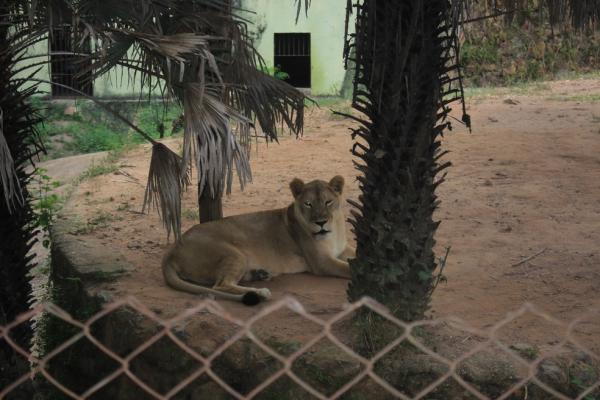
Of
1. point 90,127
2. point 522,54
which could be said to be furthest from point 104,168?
point 522,54

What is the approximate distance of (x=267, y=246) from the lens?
25.4 ft

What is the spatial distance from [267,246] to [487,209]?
2.73 m

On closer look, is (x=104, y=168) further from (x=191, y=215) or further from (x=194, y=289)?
(x=194, y=289)

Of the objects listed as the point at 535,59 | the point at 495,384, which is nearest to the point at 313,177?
the point at 495,384

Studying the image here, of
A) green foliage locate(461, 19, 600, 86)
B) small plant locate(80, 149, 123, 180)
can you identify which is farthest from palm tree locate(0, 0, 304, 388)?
green foliage locate(461, 19, 600, 86)

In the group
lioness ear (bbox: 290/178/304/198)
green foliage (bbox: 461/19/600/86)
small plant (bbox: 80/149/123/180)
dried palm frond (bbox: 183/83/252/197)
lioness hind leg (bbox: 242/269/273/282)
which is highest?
green foliage (bbox: 461/19/600/86)

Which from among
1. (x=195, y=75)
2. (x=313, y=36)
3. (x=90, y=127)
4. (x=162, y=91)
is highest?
(x=313, y=36)

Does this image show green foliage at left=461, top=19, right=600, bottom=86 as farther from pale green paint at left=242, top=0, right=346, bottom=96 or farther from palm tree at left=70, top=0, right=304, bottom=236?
palm tree at left=70, top=0, right=304, bottom=236

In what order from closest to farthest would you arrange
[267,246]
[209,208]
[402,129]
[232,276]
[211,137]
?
[402,129] → [211,137] → [232,276] → [267,246] → [209,208]

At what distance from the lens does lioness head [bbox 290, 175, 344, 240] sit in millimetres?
7578

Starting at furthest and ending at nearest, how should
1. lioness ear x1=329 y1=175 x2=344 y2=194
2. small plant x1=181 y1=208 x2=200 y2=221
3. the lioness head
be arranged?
small plant x1=181 y1=208 x2=200 y2=221
lioness ear x1=329 y1=175 x2=344 y2=194
the lioness head

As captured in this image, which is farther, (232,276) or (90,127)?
(90,127)

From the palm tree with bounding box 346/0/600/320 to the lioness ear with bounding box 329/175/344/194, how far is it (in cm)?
183

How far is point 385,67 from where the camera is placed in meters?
5.55
